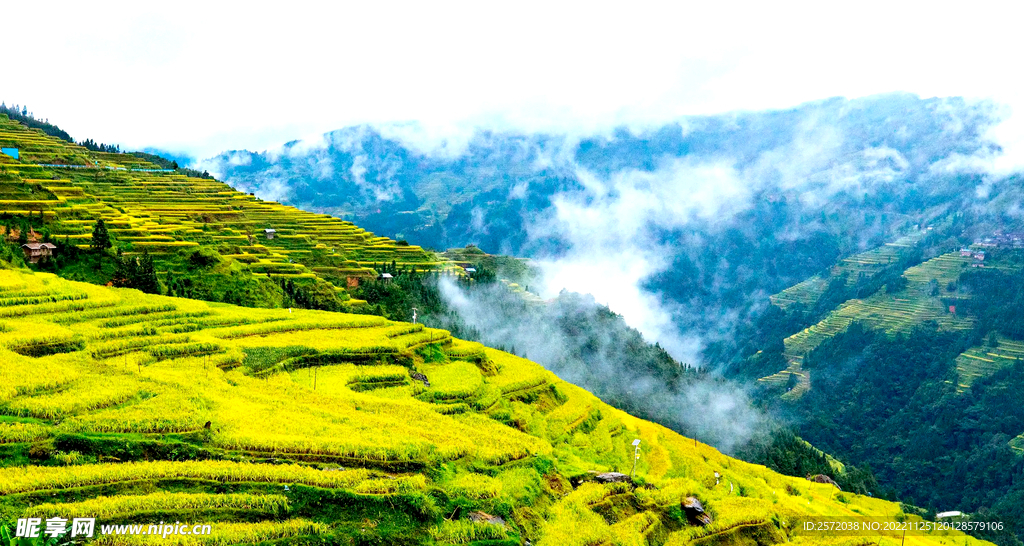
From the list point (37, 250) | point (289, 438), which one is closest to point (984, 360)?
point (289, 438)

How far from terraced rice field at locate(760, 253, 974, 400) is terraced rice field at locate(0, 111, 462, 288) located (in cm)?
11233

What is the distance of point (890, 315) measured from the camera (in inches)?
6978

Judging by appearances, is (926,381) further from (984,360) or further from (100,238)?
(100,238)

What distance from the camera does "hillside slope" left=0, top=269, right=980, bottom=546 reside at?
54.9ft

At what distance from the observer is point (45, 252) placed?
44.5 metres

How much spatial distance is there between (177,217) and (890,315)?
177673 millimetres

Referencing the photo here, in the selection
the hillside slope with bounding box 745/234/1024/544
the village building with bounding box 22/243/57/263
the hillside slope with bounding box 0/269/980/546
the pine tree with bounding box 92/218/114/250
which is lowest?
the hillside slope with bounding box 745/234/1024/544

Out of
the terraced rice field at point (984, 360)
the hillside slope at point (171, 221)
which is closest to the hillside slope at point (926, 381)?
the terraced rice field at point (984, 360)

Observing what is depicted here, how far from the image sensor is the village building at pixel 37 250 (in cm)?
4350

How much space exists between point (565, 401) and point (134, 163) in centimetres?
8493

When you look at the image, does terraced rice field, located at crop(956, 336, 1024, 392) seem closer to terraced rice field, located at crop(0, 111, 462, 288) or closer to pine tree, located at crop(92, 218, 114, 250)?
terraced rice field, located at crop(0, 111, 462, 288)

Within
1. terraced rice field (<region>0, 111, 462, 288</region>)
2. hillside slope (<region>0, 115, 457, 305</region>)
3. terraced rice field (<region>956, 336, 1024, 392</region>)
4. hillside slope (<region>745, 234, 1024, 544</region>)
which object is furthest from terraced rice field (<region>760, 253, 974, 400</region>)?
hillside slope (<region>0, 115, 457, 305</region>)

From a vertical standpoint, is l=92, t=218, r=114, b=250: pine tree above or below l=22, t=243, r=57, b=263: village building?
above

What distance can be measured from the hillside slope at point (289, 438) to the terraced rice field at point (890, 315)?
465 ft
